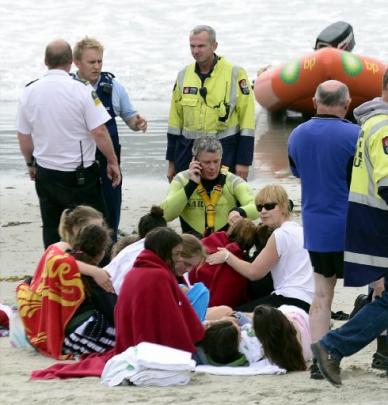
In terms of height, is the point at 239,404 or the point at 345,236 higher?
the point at 345,236

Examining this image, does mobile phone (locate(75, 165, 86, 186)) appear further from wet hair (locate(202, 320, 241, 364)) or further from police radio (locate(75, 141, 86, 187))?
wet hair (locate(202, 320, 241, 364))

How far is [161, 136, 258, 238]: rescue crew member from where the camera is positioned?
7.88 metres

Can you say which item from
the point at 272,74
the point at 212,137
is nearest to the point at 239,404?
the point at 212,137

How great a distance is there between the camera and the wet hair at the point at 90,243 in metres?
6.57

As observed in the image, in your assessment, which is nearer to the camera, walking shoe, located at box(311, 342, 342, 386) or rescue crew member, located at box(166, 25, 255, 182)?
walking shoe, located at box(311, 342, 342, 386)


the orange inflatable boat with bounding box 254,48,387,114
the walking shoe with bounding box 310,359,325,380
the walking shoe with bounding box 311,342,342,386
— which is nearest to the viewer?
the walking shoe with bounding box 311,342,342,386

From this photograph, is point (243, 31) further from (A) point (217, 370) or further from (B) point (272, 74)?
(A) point (217, 370)

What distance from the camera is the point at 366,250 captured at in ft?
17.4

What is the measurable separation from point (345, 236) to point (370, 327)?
472 millimetres

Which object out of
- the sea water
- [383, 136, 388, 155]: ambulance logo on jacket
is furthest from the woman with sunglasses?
the sea water

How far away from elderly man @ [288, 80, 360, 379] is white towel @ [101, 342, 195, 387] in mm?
822

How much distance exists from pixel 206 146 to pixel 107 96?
1.23 meters

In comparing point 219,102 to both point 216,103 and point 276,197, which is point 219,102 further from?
point 276,197

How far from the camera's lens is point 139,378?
219 inches
